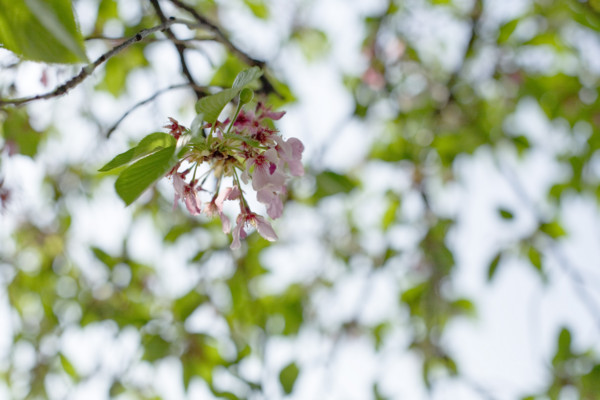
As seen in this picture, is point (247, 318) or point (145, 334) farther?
point (247, 318)

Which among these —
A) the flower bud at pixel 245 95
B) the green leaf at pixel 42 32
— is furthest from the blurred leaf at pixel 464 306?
the green leaf at pixel 42 32

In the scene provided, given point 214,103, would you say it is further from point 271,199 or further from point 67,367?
point 67,367

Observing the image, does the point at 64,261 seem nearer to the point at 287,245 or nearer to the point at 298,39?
the point at 287,245

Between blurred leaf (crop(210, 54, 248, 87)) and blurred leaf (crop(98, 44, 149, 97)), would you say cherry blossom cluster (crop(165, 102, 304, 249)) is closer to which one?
blurred leaf (crop(210, 54, 248, 87))

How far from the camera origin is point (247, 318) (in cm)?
158

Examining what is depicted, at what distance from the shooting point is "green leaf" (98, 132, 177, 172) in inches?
20.8

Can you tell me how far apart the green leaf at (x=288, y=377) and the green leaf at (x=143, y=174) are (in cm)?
91

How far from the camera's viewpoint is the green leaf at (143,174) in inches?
19.0

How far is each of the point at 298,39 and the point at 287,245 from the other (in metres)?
0.88

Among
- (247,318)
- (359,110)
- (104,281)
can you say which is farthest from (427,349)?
(104,281)

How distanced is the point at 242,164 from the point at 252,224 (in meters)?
0.10

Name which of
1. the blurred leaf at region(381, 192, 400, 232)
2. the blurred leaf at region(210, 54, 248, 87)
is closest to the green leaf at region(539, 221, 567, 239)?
the blurred leaf at region(381, 192, 400, 232)

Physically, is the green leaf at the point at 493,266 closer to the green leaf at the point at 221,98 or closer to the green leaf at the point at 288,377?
the green leaf at the point at 288,377

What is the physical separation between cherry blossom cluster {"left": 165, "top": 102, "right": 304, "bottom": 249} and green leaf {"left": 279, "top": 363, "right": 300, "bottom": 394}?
0.69 metres
